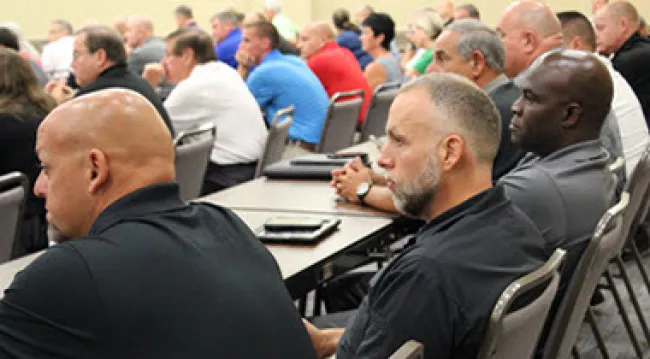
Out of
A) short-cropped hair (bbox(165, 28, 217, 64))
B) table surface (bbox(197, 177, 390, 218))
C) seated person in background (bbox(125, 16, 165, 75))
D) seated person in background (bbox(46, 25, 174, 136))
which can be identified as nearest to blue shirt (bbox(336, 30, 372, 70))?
seated person in background (bbox(125, 16, 165, 75))

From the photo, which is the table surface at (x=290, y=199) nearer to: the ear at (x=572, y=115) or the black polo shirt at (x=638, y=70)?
the ear at (x=572, y=115)

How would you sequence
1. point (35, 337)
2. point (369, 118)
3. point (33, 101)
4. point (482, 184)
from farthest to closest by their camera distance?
point (369, 118) < point (33, 101) < point (482, 184) < point (35, 337)

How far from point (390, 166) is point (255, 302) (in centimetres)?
52

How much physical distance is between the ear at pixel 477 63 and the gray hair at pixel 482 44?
1 cm

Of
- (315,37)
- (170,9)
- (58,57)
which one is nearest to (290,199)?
(315,37)

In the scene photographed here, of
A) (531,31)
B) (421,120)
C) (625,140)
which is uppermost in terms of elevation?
(421,120)

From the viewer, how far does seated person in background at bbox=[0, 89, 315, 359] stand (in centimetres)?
153

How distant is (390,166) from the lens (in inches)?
82.0

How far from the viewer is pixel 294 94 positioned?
6.13 metres

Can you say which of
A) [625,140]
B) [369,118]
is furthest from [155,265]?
[369,118]

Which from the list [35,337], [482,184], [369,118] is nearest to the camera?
[35,337]

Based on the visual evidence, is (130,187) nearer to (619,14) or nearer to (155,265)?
(155,265)

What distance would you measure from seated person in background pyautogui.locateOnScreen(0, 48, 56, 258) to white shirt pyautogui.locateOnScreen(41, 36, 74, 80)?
5902mm

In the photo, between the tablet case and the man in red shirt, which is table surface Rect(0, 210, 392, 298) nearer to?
the tablet case
